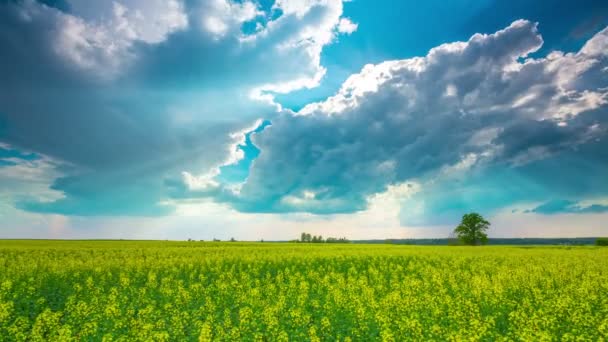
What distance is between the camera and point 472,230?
118 metres

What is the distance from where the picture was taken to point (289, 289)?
21484 mm

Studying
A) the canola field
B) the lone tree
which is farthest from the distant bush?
the canola field

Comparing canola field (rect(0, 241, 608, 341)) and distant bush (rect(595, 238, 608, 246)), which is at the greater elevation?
distant bush (rect(595, 238, 608, 246))

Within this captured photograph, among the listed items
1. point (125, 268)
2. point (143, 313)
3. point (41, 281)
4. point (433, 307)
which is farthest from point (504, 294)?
point (41, 281)

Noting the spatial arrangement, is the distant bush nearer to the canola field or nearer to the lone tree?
the lone tree

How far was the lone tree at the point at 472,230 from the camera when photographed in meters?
117

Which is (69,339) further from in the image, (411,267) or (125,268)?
(411,267)

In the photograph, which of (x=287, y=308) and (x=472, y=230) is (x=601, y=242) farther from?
(x=287, y=308)

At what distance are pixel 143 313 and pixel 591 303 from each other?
21.4m

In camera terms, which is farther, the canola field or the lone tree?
the lone tree

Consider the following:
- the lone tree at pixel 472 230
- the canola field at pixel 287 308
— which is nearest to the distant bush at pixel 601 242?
the lone tree at pixel 472 230

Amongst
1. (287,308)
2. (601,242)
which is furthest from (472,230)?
(287,308)

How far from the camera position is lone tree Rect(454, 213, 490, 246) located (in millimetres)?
116544

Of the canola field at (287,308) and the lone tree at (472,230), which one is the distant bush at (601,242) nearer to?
the lone tree at (472,230)
